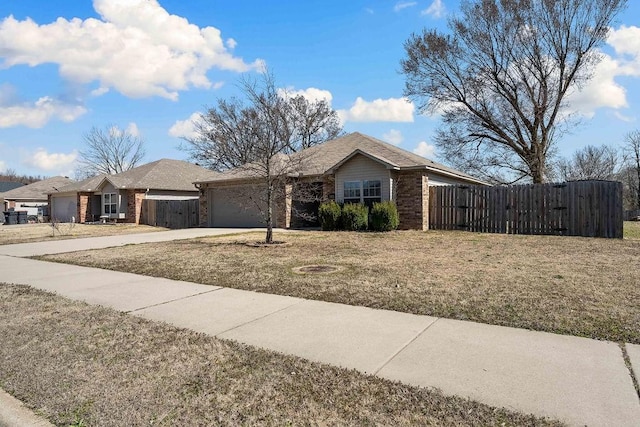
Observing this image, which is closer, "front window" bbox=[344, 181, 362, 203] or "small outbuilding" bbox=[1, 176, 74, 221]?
"front window" bbox=[344, 181, 362, 203]

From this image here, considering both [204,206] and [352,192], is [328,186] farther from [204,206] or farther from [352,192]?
[204,206]

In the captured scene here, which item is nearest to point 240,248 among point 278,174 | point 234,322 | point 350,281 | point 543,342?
point 278,174

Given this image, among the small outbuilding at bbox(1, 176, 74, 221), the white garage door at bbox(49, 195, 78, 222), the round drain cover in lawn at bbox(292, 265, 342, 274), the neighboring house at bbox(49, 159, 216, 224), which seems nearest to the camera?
the round drain cover in lawn at bbox(292, 265, 342, 274)

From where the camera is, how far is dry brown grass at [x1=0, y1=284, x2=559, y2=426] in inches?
111

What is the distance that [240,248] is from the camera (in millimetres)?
12438

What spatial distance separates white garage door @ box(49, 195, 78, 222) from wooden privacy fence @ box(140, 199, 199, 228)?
8.81m

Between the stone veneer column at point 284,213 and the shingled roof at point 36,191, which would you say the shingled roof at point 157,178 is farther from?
the shingled roof at point 36,191

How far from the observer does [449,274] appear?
7.52 m

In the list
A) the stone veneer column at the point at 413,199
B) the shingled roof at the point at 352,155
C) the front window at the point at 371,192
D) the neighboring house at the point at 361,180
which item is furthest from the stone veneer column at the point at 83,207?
the stone veneer column at the point at 413,199

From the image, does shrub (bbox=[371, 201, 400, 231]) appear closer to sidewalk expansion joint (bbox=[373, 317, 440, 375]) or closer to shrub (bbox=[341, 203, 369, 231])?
shrub (bbox=[341, 203, 369, 231])

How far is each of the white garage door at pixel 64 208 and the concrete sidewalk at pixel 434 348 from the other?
31.3 m

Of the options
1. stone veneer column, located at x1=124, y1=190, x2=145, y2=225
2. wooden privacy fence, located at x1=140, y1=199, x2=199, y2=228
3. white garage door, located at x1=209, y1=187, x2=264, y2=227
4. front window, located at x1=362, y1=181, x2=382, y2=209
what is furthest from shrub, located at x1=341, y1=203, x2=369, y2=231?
stone veneer column, located at x1=124, y1=190, x2=145, y2=225

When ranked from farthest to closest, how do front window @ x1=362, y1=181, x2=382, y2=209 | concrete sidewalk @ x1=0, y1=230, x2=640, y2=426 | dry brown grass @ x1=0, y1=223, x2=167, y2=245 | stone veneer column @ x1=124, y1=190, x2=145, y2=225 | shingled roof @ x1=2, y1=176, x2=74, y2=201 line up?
shingled roof @ x1=2, y1=176, x2=74, y2=201, stone veneer column @ x1=124, y1=190, x2=145, y2=225, dry brown grass @ x1=0, y1=223, x2=167, y2=245, front window @ x1=362, y1=181, x2=382, y2=209, concrete sidewalk @ x1=0, y1=230, x2=640, y2=426

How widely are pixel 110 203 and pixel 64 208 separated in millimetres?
7565
